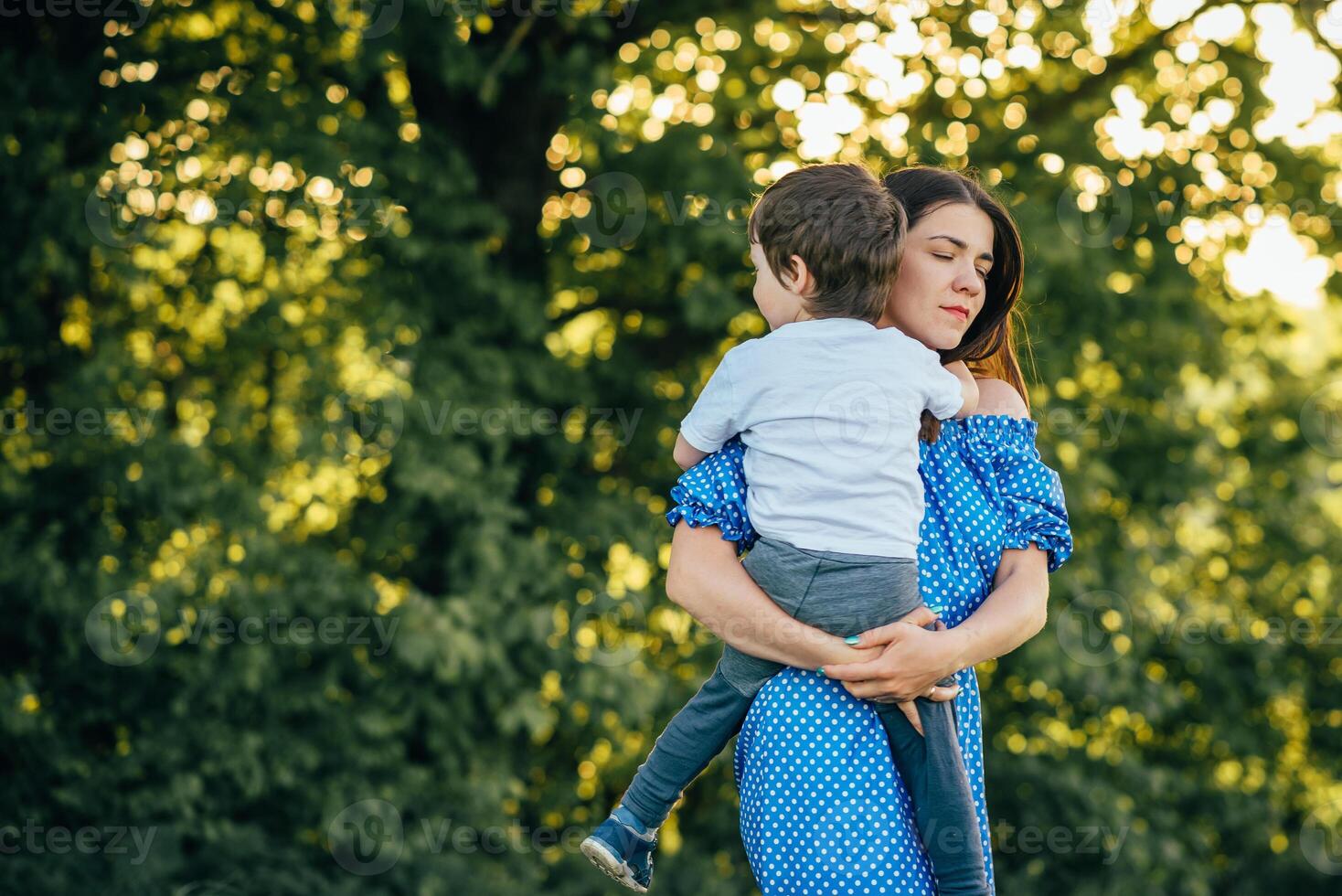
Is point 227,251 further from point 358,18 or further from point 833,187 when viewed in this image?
point 833,187

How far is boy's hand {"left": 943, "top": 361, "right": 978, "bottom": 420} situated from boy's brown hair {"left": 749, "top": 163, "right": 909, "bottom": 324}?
0.24 meters

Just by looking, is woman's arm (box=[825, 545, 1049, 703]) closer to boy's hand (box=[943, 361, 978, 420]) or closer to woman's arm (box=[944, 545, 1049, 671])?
woman's arm (box=[944, 545, 1049, 671])

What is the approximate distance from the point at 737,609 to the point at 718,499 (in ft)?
0.61

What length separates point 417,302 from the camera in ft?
19.1

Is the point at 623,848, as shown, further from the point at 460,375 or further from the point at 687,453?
the point at 460,375

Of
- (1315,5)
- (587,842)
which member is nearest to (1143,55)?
(1315,5)

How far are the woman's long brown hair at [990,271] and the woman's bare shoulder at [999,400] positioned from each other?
57 mm

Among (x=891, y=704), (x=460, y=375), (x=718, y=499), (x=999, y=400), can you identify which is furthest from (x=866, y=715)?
(x=460, y=375)

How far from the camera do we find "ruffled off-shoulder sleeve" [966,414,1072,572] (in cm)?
217

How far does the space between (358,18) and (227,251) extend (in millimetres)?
1535

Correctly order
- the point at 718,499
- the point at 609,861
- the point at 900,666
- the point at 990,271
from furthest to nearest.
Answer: the point at 990,271 < the point at 609,861 < the point at 718,499 < the point at 900,666

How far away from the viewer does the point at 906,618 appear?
2020 mm

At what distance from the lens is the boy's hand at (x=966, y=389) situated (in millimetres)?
2258

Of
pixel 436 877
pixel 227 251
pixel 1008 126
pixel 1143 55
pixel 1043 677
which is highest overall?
pixel 1143 55
